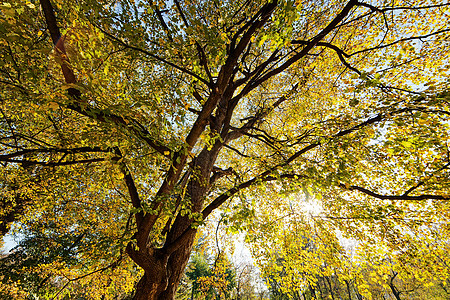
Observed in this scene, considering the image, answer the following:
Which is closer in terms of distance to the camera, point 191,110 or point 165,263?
point 165,263

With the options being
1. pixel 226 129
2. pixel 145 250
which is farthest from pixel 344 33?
pixel 145 250

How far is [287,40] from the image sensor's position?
2172 millimetres

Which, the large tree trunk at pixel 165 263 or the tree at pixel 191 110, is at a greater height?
the tree at pixel 191 110

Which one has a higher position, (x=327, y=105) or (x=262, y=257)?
(x=327, y=105)

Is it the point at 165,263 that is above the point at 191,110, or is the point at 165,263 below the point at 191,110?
below

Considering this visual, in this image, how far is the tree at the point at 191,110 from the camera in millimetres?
2463

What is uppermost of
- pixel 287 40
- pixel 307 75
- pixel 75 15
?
pixel 307 75

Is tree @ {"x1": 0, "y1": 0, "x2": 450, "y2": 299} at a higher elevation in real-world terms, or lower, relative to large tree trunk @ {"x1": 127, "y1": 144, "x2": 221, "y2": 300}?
higher

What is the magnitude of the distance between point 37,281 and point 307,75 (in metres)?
19.4

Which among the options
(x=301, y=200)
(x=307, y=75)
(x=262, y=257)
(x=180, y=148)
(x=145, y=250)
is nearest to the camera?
(x=180, y=148)

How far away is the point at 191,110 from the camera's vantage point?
16.6 ft

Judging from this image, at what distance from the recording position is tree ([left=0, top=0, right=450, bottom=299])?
246 cm

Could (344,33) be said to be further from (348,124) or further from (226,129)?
(226,129)

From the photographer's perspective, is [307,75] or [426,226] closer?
[426,226]
